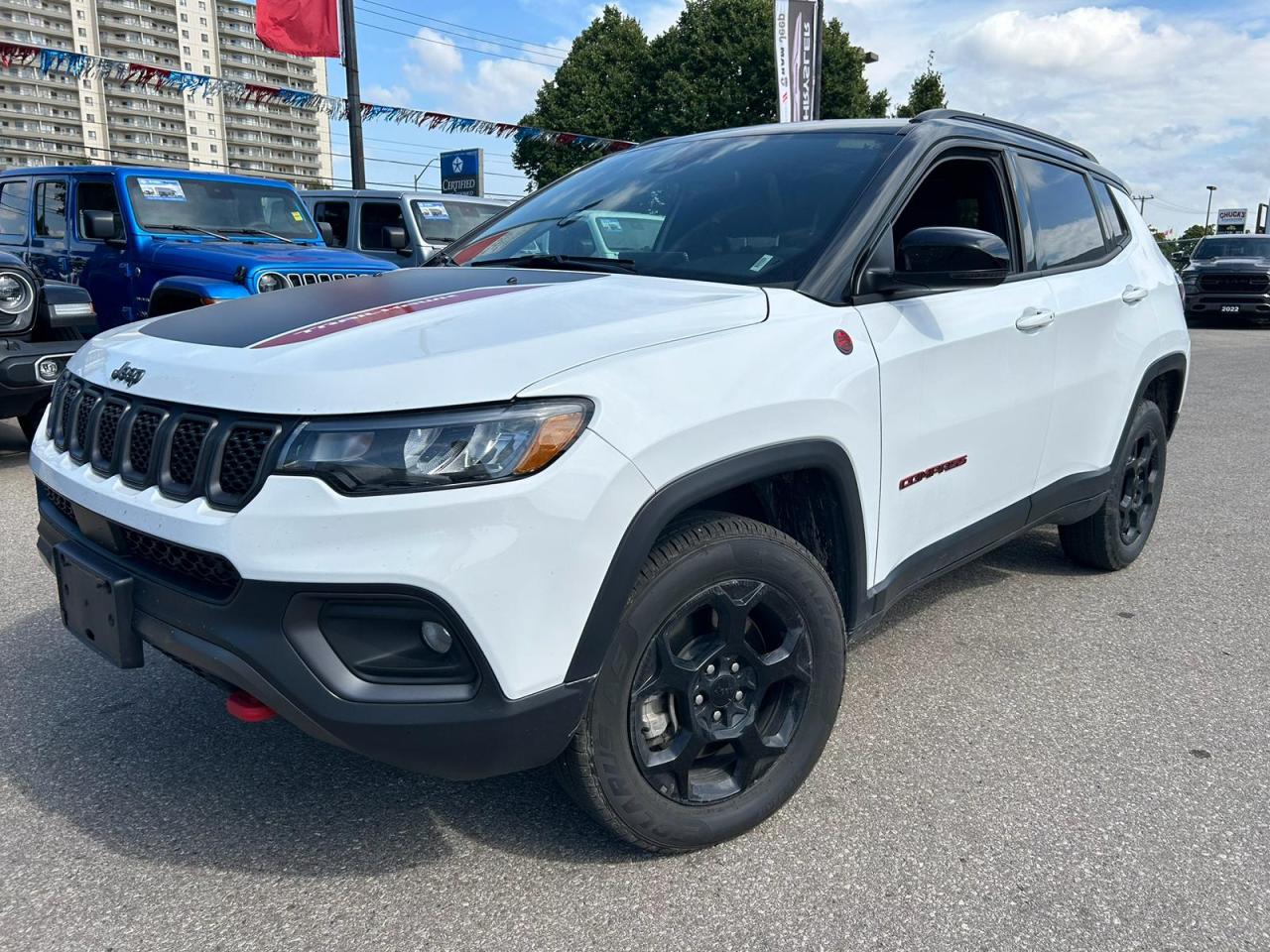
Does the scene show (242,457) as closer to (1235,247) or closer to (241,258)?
(241,258)

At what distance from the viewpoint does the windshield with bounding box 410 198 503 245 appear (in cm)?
1005

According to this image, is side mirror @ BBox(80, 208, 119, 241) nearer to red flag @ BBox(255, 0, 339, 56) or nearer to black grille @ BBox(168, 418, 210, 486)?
black grille @ BBox(168, 418, 210, 486)

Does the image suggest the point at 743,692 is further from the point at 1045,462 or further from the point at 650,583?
the point at 1045,462

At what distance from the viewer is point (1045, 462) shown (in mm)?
3342

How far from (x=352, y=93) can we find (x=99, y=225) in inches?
281

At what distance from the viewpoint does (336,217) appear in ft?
34.6

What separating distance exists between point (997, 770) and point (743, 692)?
33.8 inches

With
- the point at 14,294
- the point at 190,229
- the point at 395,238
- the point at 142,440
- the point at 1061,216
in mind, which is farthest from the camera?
the point at 395,238

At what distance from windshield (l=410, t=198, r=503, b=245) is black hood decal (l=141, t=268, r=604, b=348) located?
749cm

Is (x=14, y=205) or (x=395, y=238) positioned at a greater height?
(x=14, y=205)

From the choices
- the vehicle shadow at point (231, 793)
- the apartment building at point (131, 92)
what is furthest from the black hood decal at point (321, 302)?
the apartment building at point (131, 92)

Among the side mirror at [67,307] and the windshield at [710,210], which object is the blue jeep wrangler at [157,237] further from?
the windshield at [710,210]

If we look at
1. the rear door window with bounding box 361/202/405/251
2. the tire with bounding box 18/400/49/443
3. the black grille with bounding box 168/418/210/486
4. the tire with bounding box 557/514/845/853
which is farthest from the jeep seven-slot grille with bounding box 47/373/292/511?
the rear door window with bounding box 361/202/405/251

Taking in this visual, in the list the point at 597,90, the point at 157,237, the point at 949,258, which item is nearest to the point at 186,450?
the point at 949,258
